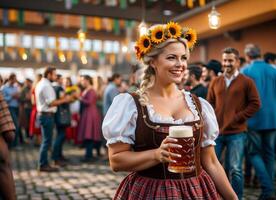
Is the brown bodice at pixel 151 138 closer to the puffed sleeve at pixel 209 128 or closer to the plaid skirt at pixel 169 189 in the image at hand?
the plaid skirt at pixel 169 189

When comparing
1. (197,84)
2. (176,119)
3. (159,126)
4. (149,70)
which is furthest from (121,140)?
(197,84)

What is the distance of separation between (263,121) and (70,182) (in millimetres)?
2754

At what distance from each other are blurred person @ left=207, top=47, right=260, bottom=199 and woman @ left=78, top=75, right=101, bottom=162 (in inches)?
147

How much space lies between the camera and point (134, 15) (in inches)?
437

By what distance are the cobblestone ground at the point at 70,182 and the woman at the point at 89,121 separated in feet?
1.28

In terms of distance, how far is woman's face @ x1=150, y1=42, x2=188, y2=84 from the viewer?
1.98 metres

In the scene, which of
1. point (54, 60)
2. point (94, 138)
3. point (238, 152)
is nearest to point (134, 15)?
point (94, 138)

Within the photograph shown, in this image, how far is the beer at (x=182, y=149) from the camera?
5.57 ft

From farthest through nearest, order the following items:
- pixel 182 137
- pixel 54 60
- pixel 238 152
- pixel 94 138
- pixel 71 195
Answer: pixel 54 60, pixel 94 138, pixel 71 195, pixel 238 152, pixel 182 137

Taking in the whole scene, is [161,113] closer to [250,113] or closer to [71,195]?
[250,113]

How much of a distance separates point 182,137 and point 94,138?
5.90 meters

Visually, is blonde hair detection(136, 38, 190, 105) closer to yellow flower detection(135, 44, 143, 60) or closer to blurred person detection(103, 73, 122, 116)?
yellow flower detection(135, 44, 143, 60)

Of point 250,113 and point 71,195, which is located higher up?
point 250,113

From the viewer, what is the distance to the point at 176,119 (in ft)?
6.58
